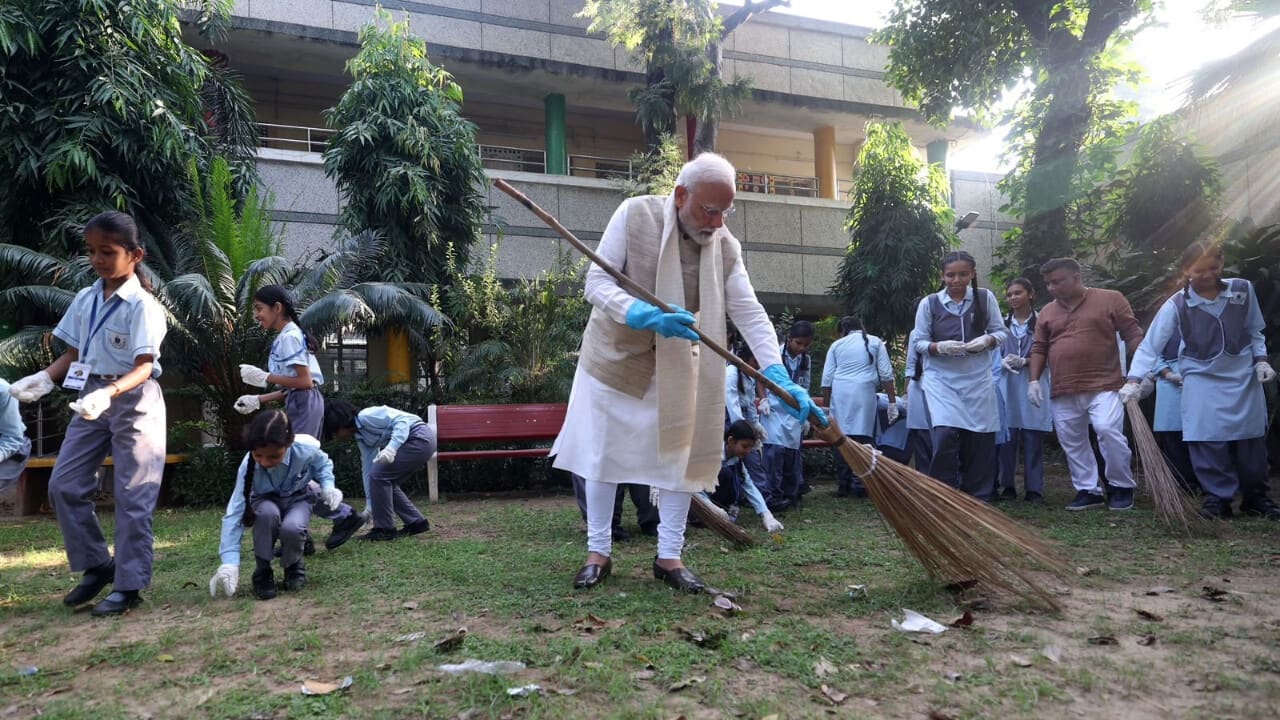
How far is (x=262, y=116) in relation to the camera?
1614 centimetres

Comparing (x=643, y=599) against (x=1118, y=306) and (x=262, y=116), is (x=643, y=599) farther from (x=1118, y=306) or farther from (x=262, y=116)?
(x=262, y=116)

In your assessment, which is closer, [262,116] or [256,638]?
[256,638]

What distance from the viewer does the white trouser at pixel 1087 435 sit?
261 inches

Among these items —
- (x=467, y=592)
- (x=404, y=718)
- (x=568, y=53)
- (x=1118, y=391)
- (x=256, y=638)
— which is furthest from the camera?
Result: (x=568, y=53)

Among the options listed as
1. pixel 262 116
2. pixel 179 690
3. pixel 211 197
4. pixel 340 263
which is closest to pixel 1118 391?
pixel 179 690

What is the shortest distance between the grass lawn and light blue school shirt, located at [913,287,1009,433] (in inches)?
77.6

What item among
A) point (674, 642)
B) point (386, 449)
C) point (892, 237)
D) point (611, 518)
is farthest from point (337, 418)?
point (892, 237)

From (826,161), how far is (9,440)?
16.3 metres

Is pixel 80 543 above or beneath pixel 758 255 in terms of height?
beneath

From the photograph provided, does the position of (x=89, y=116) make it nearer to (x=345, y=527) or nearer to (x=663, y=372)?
(x=345, y=527)

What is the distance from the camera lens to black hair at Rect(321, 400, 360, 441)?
18.9 feet

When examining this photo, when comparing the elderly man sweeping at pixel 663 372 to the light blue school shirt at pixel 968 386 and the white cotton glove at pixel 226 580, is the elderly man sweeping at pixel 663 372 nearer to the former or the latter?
the white cotton glove at pixel 226 580

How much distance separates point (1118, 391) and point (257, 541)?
6014 millimetres

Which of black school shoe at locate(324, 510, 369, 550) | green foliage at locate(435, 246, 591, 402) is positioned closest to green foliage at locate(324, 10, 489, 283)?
green foliage at locate(435, 246, 591, 402)
